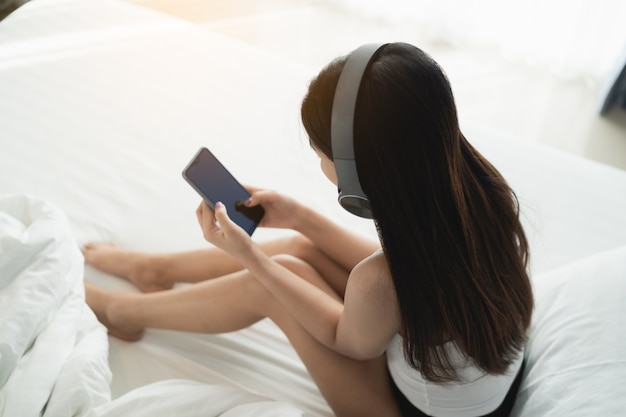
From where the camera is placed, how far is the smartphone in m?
1.07

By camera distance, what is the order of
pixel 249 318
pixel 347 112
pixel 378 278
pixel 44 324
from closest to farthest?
pixel 347 112, pixel 378 278, pixel 44 324, pixel 249 318

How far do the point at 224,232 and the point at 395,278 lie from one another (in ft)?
1.16

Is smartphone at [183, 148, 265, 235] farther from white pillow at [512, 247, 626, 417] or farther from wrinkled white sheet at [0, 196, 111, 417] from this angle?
white pillow at [512, 247, 626, 417]

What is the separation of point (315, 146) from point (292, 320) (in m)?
0.34

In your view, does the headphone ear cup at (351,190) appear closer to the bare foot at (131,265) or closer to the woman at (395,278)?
the woman at (395,278)

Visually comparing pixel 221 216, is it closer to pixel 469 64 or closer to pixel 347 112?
pixel 347 112

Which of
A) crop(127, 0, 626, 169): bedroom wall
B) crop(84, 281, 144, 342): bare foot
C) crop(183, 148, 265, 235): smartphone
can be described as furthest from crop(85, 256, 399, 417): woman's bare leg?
crop(127, 0, 626, 169): bedroom wall

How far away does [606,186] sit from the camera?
135 centimetres

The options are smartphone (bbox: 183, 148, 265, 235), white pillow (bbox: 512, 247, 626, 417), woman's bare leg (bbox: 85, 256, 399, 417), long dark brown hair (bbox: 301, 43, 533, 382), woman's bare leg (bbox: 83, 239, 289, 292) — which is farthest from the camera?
woman's bare leg (bbox: 83, 239, 289, 292)

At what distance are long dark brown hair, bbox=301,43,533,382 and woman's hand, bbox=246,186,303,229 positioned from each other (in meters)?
0.35

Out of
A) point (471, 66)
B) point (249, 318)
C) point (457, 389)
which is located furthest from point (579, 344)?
point (471, 66)

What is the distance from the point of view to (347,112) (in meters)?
0.70

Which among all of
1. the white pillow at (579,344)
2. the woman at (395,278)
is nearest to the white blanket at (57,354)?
the woman at (395,278)

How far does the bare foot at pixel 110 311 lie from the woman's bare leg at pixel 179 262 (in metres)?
0.05
